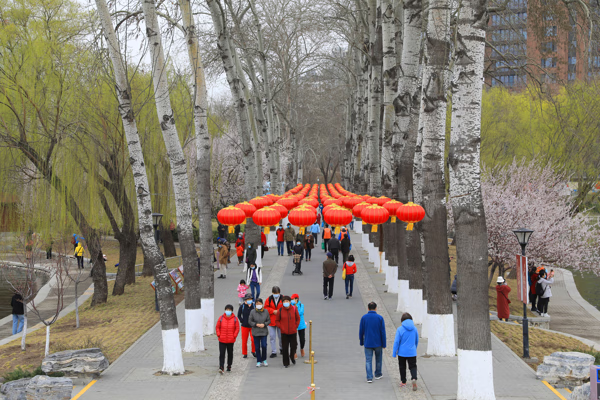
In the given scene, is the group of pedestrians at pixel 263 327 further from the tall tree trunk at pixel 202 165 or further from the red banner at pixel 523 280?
the red banner at pixel 523 280

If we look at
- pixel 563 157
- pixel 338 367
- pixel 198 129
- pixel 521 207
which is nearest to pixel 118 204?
pixel 198 129

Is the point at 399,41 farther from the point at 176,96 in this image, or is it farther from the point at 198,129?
the point at 176,96

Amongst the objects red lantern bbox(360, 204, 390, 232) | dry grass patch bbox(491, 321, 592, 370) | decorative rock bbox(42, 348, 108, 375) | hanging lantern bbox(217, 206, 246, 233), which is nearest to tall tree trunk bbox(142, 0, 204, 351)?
decorative rock bbox(42, 348, 108, 375)

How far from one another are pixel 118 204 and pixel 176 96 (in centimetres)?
871

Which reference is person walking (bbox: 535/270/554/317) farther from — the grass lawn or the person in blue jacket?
the person in blue jacket

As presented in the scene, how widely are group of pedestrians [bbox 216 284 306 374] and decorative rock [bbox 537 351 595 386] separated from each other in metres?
4.59

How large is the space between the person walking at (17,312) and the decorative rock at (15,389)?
869cm

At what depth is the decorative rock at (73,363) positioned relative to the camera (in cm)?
1181

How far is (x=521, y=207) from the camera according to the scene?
27.0 meters

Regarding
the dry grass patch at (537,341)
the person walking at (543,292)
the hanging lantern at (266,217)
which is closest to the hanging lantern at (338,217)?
the hanging lantern at (266,217)

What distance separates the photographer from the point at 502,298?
61.1 feet

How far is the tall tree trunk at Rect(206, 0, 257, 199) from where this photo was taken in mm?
18900

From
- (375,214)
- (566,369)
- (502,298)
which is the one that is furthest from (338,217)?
(566,369)

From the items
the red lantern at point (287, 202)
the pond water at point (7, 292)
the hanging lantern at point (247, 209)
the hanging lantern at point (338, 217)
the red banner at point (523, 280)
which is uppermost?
the red lantern at point (287, 202)
